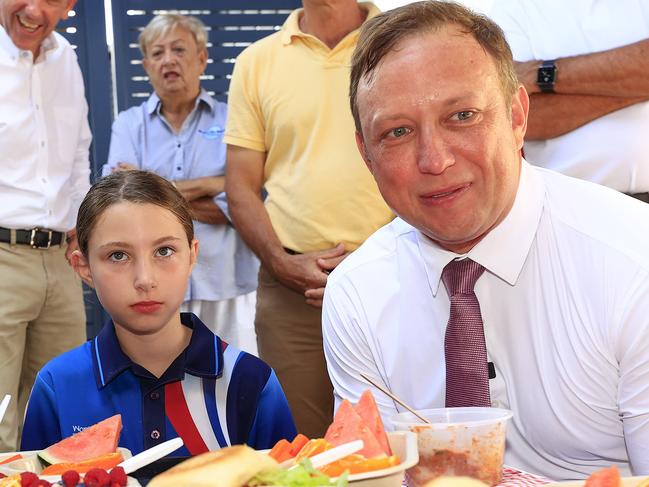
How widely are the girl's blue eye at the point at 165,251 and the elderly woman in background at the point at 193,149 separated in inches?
90.0

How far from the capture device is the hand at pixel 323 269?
139 inches

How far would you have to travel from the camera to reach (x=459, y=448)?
1.45m

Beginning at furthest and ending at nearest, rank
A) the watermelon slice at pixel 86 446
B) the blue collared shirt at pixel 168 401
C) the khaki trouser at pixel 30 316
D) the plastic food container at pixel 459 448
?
the khaki trouser at pixel 30 316 < the blue collared shirt at pixel 168 401 < the watermelon slice at pixel 86 446 < the plastic food container at pixel 459 448

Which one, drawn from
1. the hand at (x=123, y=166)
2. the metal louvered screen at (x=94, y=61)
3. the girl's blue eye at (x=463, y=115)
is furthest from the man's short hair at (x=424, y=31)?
the metal louvered screen at (x=94, y=61)

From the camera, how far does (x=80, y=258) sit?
2719 mm

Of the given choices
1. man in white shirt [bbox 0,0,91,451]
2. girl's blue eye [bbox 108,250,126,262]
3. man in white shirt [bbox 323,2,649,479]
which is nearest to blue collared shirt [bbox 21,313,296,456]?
girl's blue eye [bbox 108,250,126,262]

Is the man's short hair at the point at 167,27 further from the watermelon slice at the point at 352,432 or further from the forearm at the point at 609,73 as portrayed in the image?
the watermelon slice at the point at 352,432

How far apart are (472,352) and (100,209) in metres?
1.25

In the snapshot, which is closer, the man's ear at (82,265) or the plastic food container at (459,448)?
the plastic food container at (459,448)

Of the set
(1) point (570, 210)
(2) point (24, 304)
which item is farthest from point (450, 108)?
(2) point (24, 304)

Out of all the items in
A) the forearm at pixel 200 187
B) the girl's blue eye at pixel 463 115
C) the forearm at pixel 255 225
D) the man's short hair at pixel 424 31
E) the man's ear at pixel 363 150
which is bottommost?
the forearm at pixel 255 225

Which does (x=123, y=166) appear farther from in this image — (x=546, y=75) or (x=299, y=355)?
(x=546, y=75)

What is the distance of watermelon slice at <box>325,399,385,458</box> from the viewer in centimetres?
132

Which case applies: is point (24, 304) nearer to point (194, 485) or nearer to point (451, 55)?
point (451, 55)
